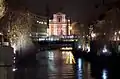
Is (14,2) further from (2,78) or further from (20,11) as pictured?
(2,78)

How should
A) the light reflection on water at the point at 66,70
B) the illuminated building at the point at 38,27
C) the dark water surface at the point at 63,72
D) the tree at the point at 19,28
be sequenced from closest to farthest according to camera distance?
1. the dark water surface at the point at 63,72
2. the light reflection on water at the point at 66,70
3. the tree at the point at 19,28
4. the illuminated building at the point at 38,27

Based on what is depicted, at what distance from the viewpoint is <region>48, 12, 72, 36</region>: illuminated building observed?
157 meters

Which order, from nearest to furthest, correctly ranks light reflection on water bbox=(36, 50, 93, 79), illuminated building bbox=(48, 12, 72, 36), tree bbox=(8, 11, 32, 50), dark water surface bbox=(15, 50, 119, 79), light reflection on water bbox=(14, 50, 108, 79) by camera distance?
dark water surface bbox=(15, 50, 119, 79), light reflection on water bbox=(14, 50, 108, 79), light reflection on water bbox=(36, 50, 93, 79), tree bbox=(8, 11, 32, 50), illuminated building bbox=(48, 12, 72, 36)

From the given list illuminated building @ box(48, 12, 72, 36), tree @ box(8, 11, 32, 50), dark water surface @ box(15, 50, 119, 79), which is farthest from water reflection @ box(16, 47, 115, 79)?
illuminated building @ box(48, 12, 72, 36)

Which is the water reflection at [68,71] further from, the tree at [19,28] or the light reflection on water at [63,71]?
the tree at [19,28]

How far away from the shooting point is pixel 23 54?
35.6 metres

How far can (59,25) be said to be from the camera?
162750 mm

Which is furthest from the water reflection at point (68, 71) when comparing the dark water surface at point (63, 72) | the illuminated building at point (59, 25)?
the illuminated building at point (59, 25)

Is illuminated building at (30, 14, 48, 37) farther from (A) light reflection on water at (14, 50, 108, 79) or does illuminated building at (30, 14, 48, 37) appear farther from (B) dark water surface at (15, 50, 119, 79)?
(B) dark water surface at (15, 50, 119, 79)

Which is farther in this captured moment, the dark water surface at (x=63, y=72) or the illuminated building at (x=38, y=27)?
the illuminated building at (x=38, y=27)

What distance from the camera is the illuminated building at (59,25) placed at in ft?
516

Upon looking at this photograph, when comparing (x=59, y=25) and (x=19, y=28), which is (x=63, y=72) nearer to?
(x=19, y=28)

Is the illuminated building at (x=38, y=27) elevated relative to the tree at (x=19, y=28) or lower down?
elevated

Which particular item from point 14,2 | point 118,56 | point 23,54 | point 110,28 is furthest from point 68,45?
point 14,2
